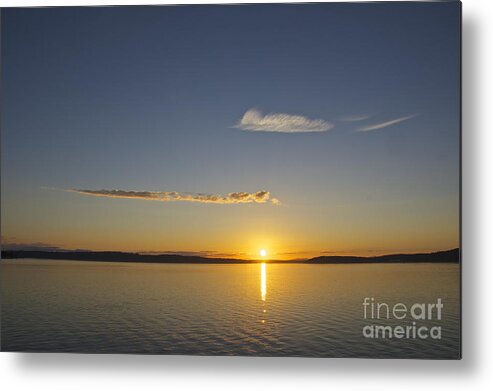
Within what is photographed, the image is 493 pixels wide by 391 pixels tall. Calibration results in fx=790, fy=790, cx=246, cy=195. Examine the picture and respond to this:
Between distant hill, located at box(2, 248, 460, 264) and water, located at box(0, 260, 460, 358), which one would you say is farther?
distant hill, located at box(2, 248, 460, 264)

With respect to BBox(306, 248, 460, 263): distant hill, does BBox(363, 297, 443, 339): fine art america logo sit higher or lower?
lower

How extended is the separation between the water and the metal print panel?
0.01m

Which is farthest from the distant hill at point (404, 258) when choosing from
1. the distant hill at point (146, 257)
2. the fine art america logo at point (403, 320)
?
the fine art america logo at point (403, 320)

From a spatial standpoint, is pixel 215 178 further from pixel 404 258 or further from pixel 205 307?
pixel 404 258

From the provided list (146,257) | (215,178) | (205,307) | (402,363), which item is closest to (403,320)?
(402,363)

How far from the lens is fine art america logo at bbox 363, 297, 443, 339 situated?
4102 millimetres

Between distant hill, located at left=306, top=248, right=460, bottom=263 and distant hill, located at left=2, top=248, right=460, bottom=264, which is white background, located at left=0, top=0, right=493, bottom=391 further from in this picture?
distant hill, located at left=2, top=248, right=460, bottom=264

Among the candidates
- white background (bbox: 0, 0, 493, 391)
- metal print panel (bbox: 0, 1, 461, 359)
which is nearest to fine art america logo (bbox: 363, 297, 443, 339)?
metal print panel (bbox: 0, 1, 461, 359)

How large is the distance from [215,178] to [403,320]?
125 centimetres

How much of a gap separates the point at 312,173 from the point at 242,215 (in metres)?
0.44

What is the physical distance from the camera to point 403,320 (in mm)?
4125

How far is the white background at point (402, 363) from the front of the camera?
13.4ft

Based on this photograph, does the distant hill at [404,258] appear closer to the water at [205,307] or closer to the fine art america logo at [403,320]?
the water at [205,307]

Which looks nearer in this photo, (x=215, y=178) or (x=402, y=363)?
(x=402, y=363)
